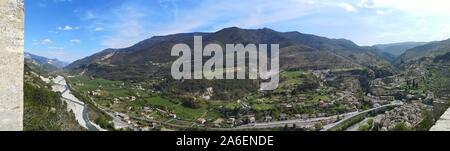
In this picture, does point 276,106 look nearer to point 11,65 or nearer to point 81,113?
point 81,113

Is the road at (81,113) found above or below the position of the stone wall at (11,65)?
below

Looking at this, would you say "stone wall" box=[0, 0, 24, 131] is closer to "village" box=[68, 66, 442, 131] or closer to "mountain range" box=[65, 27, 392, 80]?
"village" box=[68, 66, 442, 131]

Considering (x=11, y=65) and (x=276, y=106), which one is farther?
(x=276, y=106)

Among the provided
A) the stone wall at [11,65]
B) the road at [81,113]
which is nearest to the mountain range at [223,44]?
the road at [81,113]

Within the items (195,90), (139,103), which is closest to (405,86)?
(195,90)

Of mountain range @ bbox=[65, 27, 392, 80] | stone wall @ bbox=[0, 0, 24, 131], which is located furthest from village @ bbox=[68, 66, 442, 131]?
stone wall @ bbox=[0, 0, 24, 131]

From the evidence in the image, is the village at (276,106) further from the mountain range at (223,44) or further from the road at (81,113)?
the mountain range at (223,44)

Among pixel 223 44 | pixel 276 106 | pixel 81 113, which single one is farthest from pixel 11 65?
pixel 223 44

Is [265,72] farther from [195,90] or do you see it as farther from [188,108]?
[188,108]

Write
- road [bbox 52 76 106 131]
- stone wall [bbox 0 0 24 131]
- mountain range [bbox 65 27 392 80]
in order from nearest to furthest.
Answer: stone wall [bbox 0 0 24 131] < road [bbox 52 76 106 131] < mountain range [bbox 65 27 392 80]
